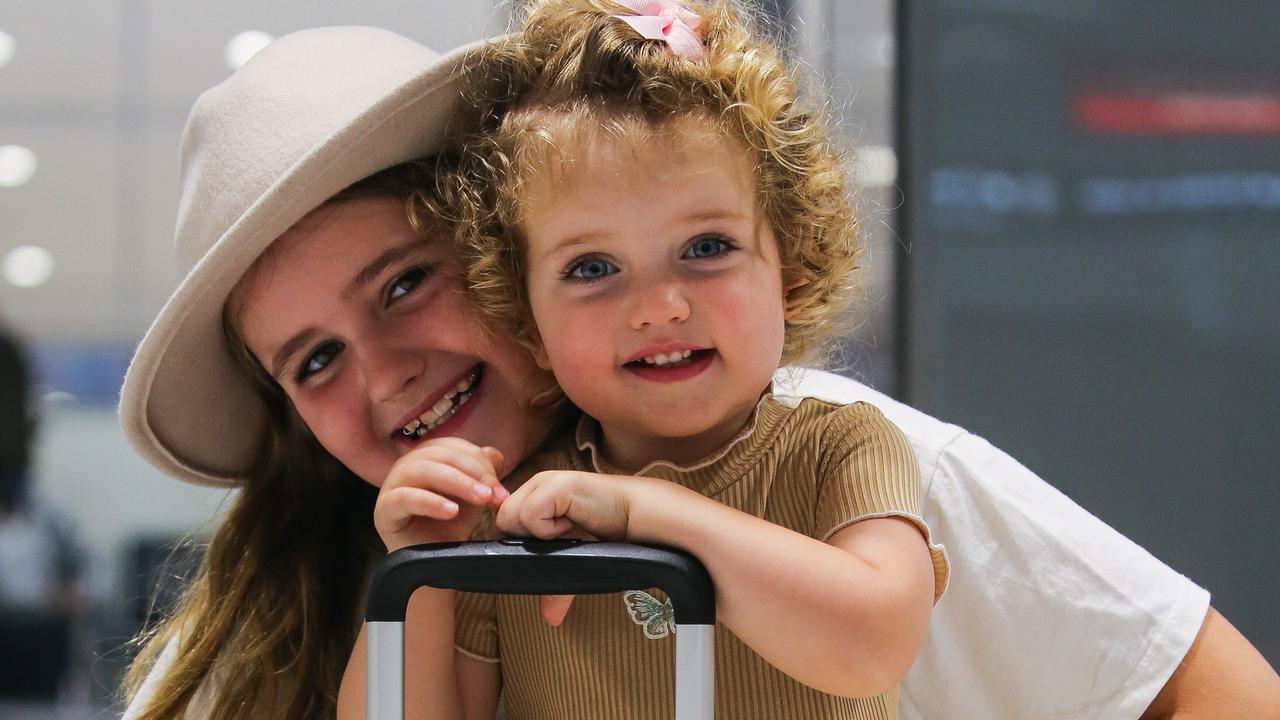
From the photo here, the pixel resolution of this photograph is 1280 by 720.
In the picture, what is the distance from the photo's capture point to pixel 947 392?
1.68m

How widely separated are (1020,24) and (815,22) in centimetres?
27

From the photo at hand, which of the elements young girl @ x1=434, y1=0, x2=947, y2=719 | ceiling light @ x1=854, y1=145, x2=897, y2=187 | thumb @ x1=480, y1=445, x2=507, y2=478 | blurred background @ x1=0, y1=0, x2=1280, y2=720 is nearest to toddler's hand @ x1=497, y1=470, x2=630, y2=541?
young girl @ x1=434, y1=0, x2=947, y2=719

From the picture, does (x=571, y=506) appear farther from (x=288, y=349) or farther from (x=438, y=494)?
(x=288, y=349)

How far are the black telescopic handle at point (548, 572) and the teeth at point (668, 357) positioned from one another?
17 centimetres

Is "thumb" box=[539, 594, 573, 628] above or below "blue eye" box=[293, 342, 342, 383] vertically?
below

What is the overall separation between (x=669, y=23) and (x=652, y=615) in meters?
0.38

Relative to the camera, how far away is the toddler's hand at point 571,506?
2.17 feet

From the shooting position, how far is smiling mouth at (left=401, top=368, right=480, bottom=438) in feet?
3.06

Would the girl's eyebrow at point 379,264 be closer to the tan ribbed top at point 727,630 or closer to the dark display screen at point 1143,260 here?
the tan ribbed top at point 727,630

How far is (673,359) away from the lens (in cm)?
77

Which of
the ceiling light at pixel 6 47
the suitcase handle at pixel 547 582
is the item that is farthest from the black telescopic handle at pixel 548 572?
the ceiling light at pixel 6 47

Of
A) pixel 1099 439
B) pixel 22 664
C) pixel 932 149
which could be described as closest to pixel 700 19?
pixel 932 149

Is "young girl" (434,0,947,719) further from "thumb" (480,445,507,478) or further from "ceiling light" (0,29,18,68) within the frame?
"ceiling light" (0,29,18,68)

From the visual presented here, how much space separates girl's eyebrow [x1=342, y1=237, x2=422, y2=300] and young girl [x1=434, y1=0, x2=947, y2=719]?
7cm
